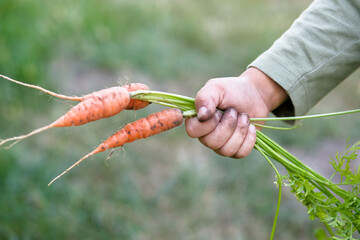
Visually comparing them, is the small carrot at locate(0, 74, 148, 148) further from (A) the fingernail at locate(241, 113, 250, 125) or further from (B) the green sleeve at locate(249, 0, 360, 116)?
(B) the green sleeve at locate(249, 0, 360, 116)

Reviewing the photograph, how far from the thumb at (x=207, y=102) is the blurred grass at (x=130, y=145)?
5.33 ft

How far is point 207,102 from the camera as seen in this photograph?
179cm

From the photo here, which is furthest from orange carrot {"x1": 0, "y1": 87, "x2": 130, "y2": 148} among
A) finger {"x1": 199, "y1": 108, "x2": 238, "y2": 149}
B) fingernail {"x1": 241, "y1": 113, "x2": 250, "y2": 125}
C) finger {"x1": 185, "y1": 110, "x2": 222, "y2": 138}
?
fingernail {"x1": 241, "y1": 113, "x2": 250, "y2": 125}

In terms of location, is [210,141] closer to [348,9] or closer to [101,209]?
[348,9]

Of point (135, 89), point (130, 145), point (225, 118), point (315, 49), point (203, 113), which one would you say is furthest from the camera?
point (130, 145)

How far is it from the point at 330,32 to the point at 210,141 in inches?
37.4

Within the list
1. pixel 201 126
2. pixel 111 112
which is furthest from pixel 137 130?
pixel 201 126

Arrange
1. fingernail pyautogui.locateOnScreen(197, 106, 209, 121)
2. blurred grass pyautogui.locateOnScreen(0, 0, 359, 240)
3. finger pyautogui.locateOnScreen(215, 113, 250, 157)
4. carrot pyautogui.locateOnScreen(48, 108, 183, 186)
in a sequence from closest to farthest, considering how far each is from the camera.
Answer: fingernail pyautogui.locateOnScreen(197, 106, 209, 121), finger pyautogui.locateOnScreen(215, 113, 250, 157), carrot pyautogui.locateOnScreen(48, 108, 183, 186), blurred grass pyautogui.locateOnScreen(0, 0, 359, 240)

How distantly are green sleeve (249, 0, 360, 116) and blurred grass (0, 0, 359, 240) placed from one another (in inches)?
64.1

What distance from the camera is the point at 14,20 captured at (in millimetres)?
4523

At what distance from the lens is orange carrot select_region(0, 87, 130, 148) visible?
6.14 feet

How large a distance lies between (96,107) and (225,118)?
0.66m

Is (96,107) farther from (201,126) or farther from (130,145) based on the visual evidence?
(130,145)

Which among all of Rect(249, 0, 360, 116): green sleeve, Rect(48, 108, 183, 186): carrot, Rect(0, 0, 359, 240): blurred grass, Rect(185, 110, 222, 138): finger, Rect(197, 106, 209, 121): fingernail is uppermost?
Rect(249, 0, 360, 116): green sleeve
